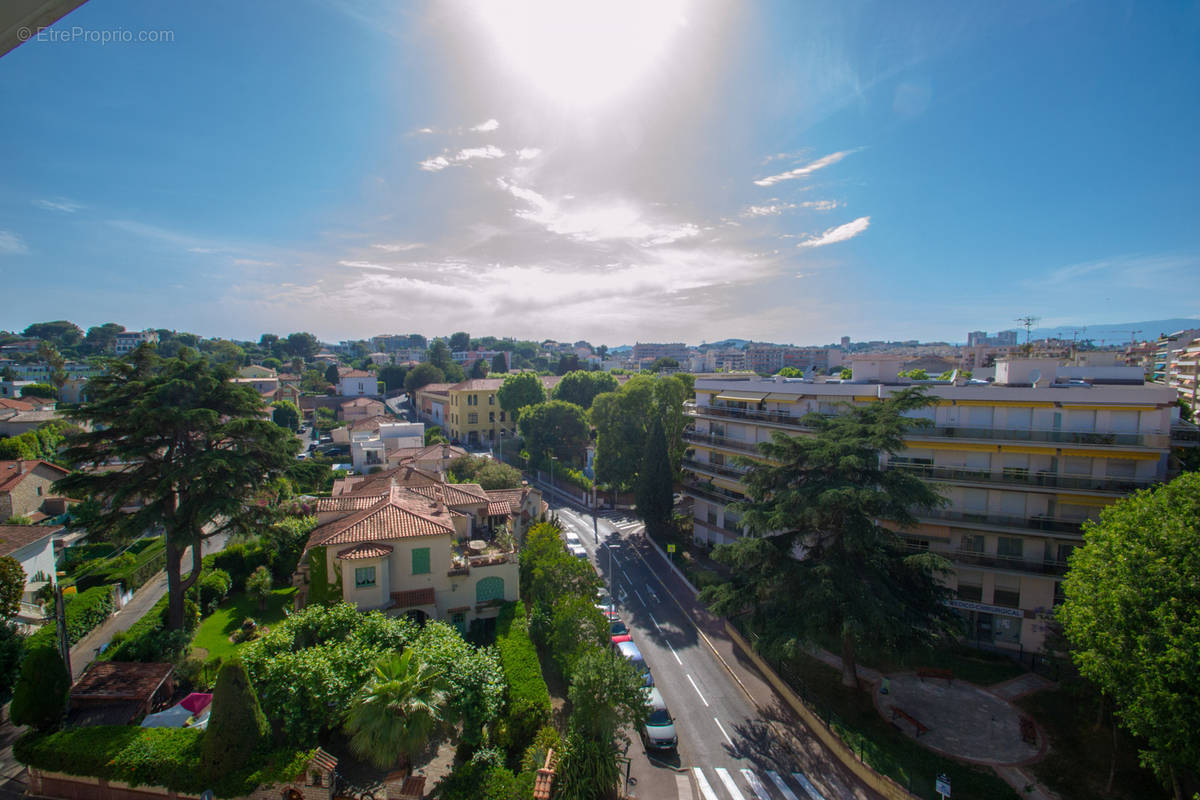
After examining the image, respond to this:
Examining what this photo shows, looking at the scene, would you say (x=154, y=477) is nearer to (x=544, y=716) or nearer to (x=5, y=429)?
(x=544, y=716)

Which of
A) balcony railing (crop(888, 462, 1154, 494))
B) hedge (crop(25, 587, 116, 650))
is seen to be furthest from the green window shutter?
balcony railing (crop(888, 462, 1154, 494))

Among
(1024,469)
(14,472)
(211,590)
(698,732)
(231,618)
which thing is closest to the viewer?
(698,732)

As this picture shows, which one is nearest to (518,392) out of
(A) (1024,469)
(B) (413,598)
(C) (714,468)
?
(C) (714,468)

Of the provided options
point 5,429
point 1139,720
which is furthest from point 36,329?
point 1139,720

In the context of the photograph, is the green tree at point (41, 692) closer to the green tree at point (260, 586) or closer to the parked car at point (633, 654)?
the green tree at point (260, 586)

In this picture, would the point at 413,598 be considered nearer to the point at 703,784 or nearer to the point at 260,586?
the point at 260,586
